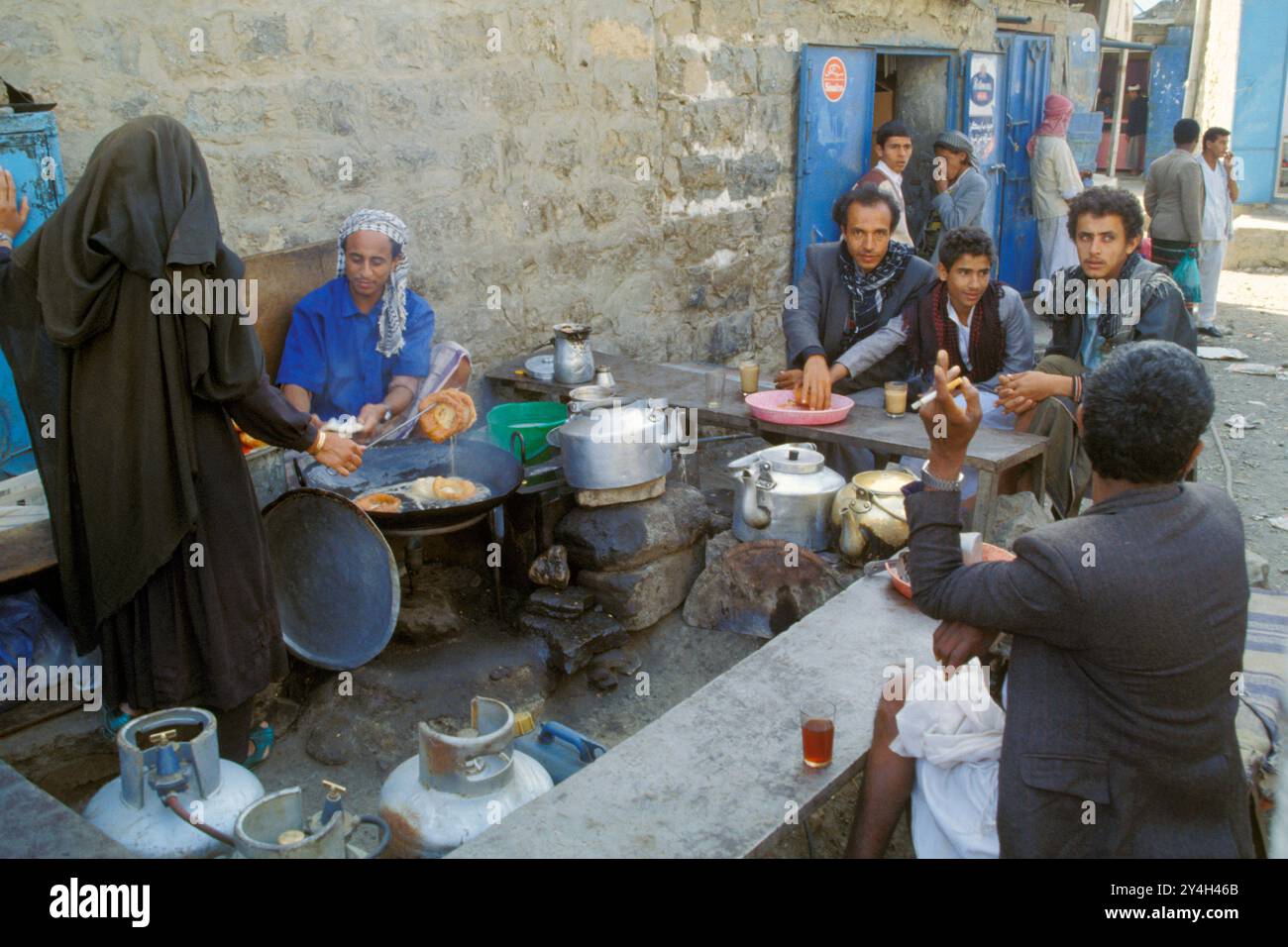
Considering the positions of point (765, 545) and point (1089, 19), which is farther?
point (1089, 19)

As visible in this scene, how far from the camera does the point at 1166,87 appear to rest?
74.8 feet

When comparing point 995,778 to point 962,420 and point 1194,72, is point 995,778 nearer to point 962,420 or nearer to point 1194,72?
point 962,420

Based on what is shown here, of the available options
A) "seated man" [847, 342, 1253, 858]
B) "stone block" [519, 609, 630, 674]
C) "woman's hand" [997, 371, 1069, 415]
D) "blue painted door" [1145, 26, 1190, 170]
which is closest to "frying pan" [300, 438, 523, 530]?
"stone block" [519, 609, 630, 674]

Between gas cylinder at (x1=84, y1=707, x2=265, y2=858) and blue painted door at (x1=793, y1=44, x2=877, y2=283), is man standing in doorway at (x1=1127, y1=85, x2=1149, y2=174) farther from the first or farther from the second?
gas cylinder at (x1=84, y1=707, x2=265, y2=858)

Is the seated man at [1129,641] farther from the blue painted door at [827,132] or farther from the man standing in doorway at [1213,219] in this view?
the man standing in doorway at [1213,219]

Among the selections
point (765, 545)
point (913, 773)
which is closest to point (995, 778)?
point (913, 773)

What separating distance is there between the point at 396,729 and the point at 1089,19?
11.4m

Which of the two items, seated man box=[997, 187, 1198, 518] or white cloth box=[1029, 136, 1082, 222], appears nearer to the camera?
seated man box=[997, 187, 1198, 518]

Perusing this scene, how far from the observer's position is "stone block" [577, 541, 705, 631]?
4.79 meters

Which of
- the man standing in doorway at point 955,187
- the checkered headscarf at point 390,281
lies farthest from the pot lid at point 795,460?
the man standing in doorway at point 955,187

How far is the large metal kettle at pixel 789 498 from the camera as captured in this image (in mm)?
4793

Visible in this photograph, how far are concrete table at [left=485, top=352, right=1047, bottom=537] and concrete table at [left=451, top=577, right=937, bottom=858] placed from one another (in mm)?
1142

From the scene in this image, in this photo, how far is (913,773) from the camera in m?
2.73

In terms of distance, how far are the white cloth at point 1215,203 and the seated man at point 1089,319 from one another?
21.0 ft
